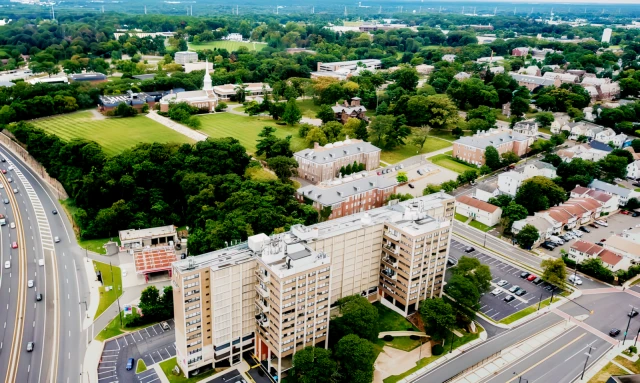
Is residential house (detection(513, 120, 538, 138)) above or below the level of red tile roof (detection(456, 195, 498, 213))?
above

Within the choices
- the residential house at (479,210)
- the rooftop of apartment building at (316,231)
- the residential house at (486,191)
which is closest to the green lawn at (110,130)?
the residential house at (479,210)

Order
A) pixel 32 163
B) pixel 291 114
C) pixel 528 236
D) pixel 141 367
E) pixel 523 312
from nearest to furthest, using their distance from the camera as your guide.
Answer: pixel 141 367, pixel 523 312, pixel 528 236, pixel 32 163, pixel 291 114

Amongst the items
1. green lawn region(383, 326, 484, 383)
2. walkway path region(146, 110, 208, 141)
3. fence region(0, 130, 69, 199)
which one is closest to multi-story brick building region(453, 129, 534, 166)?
green lawn region(383, 326, 484, 383)

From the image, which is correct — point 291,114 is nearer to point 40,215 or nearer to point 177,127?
point 177,127

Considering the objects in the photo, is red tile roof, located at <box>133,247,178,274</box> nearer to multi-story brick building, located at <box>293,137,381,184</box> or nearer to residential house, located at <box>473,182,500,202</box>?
multi-story brick building, located at <box>293,137,381,184</box>

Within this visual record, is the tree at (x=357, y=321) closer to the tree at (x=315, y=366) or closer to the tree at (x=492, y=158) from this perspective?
the tree at (x=315, y=366)

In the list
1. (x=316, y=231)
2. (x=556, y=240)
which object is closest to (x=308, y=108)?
(x=556, y=240)
